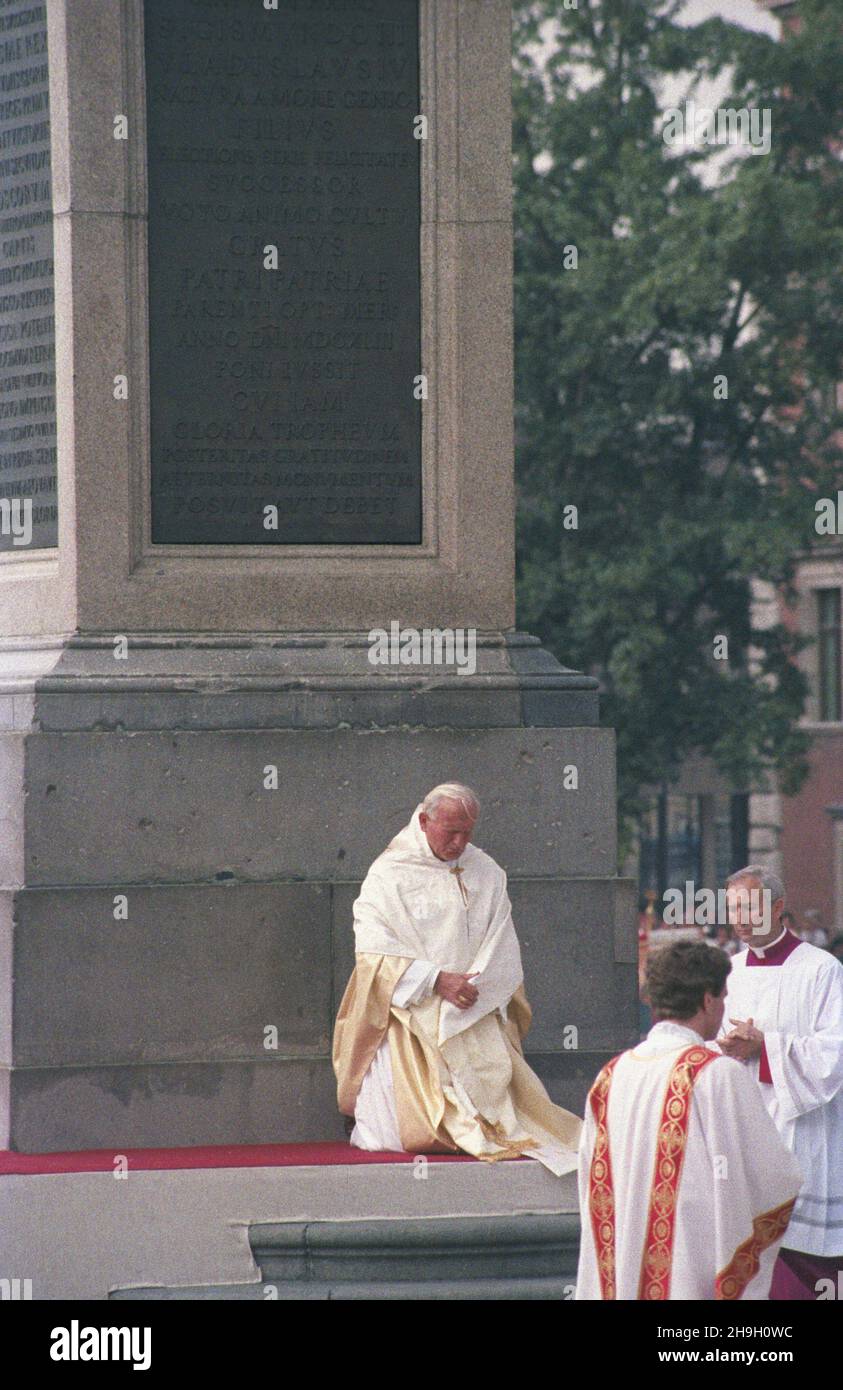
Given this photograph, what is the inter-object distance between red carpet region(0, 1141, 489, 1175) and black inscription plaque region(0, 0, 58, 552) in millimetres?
2402

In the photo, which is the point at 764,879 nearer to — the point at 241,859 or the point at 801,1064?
the point at 801,1064

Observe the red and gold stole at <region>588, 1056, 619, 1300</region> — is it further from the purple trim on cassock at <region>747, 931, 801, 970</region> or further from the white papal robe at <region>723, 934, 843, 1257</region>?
the purple trim on cassock at <region>747, 931, 801, 970</region>

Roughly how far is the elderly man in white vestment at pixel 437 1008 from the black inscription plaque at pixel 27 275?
206 cm

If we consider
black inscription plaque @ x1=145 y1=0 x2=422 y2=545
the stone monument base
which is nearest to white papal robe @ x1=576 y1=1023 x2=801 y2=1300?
the stone monument base

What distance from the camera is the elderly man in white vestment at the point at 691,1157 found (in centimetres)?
583

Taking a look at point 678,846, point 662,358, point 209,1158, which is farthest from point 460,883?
point 678,846

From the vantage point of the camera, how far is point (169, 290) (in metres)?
9.38

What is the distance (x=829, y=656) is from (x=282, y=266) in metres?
37.5

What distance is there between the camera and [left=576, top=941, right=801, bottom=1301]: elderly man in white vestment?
5.83 metres

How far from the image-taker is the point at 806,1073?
8359mm

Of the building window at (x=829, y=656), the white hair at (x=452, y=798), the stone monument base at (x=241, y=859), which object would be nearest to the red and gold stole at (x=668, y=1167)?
the white hair at (x=452, y=798)
